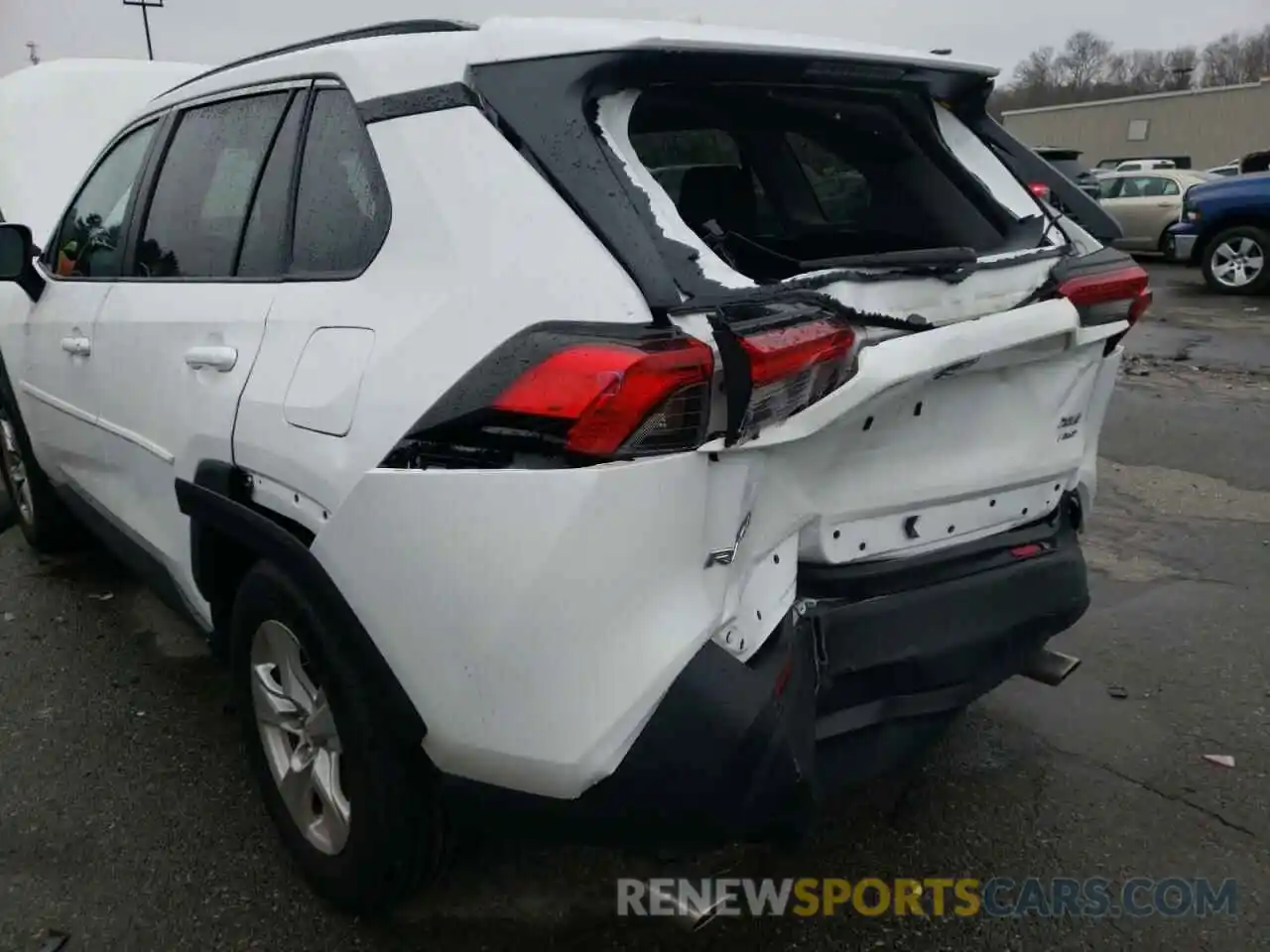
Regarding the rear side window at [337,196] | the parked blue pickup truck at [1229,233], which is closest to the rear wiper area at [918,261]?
the rear side window at [337,196]

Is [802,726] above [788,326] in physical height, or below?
below

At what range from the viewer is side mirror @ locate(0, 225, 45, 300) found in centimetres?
355

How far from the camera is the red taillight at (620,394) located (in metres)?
1.67

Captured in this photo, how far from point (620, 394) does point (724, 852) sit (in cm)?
136

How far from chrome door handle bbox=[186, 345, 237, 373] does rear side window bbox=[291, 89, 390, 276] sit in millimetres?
248

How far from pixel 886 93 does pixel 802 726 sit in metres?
1.60

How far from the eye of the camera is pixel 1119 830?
8.72ft

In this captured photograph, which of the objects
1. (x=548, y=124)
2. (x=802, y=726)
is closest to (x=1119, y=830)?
(x=802, y=726)

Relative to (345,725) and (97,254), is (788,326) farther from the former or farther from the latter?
(97,254)

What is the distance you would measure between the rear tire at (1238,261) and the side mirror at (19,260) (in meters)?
13.1

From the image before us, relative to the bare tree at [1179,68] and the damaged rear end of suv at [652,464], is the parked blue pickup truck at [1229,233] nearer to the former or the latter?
the damaged rear end of suv at [652,464]

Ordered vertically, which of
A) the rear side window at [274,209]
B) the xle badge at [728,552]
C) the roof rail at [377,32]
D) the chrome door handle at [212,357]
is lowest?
the xle badge at [728,552]

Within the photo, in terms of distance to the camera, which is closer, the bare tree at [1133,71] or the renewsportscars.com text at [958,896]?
the renewsportscars.com text at [958,896]

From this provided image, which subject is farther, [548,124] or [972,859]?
[972,859]
